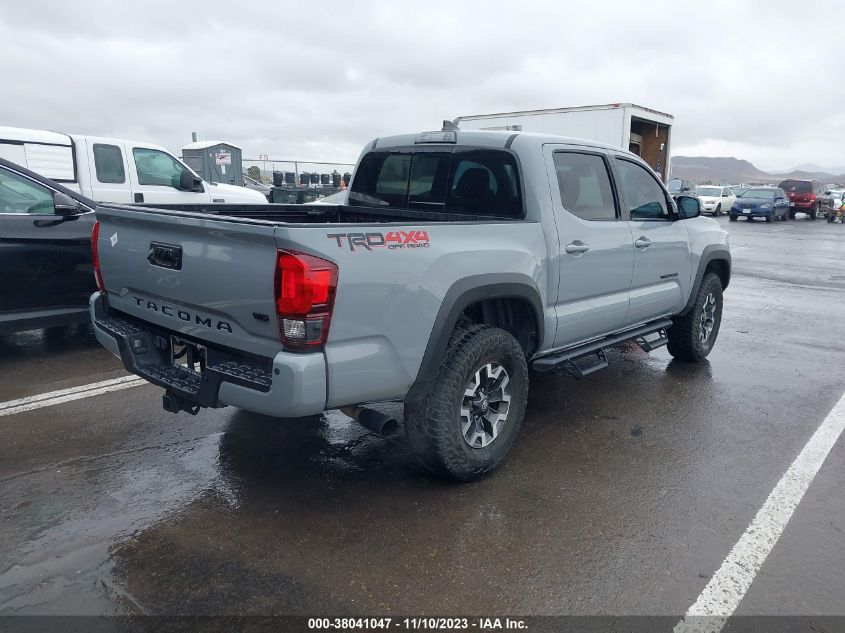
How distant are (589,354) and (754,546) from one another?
5.56ft

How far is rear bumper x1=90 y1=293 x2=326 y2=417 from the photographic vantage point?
9.24ft

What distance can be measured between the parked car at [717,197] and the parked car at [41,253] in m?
31.7

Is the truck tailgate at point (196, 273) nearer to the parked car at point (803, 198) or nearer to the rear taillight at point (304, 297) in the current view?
the rear taillight at point (304, 297)

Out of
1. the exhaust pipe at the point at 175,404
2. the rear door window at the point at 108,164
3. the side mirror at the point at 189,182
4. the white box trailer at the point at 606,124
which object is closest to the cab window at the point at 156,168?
the side mirror at the point at 189,182

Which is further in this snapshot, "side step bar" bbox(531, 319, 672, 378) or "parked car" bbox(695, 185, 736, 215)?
"parked car" bbox(695, 185, 736, 215)

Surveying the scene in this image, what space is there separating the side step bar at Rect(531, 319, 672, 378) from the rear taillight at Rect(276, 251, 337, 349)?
5.83 feet

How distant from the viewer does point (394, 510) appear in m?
3.41

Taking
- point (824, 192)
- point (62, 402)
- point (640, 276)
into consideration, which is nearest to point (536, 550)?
point (640, 276)

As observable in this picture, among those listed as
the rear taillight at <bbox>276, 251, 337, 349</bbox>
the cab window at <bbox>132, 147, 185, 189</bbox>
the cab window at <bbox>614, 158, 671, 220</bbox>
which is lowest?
the rear taillight at <bbox>276, 251, 337, 349</bbox>

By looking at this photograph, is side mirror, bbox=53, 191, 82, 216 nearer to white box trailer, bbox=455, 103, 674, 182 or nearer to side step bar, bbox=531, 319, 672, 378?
side step bar, bbox=531, 319, 672, 378

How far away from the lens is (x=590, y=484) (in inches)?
148

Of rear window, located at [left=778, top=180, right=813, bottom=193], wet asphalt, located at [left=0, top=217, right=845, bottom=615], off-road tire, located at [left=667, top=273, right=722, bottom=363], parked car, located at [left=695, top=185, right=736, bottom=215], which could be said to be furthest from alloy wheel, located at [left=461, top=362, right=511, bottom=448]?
rear window, located at [left=778, top=180, right=813, bottom=193]

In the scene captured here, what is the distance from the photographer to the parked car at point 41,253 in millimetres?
5473

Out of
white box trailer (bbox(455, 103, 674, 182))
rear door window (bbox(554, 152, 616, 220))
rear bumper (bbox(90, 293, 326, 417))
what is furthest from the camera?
white box trailer (bbox(455, 103, 674, 182))
